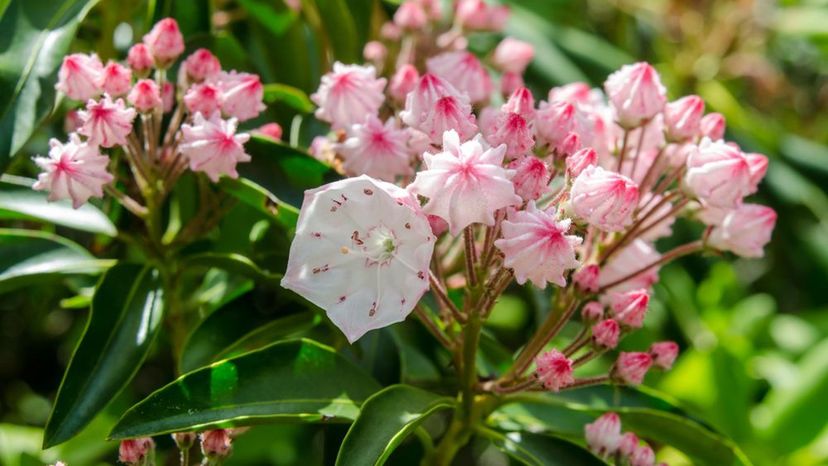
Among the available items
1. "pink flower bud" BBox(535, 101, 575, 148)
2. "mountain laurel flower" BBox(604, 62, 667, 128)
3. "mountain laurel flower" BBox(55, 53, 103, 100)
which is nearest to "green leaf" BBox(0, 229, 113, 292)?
"mountain laurel flower" BBox(55, 53, 103, 100)

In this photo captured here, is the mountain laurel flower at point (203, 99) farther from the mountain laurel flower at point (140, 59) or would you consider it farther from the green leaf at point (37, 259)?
the green leaf at point (37, 259)

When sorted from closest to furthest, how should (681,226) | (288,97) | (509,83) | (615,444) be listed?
(615,444)
(288,97)
(509,83)
(681,226)

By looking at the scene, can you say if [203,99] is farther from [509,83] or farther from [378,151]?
[509,83]

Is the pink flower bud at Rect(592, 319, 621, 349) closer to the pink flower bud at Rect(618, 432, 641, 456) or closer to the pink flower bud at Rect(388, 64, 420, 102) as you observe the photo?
the pink flower bud at Rect(618, 432, 641, 456)

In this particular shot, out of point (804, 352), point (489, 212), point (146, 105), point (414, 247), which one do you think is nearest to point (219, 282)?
point (146, 105)

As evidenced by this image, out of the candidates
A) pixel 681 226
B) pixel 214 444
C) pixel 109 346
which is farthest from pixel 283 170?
pixel 681 226

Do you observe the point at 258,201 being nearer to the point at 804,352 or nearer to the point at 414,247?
the point at 414,247
